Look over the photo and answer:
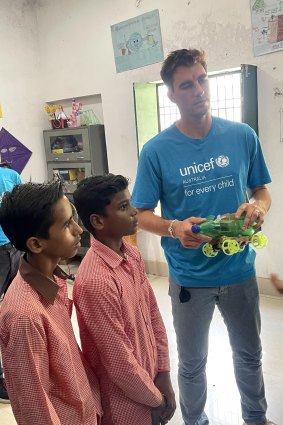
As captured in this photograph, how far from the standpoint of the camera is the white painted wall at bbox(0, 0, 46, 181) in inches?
168

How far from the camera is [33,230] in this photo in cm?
95

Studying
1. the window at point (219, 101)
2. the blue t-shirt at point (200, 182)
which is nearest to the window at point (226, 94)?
the window at point (219, 101)

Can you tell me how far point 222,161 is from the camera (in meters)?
1.41

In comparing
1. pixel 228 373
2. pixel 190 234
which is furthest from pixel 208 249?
pixel 228 373

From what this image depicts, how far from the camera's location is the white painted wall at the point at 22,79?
14.0ft

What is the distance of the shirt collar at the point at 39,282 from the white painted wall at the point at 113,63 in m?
2.53

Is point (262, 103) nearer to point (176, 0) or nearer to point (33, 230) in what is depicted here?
point (176, 0)

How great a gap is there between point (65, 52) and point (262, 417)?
4044mm

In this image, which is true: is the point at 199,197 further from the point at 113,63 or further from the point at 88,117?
the point at 88,117

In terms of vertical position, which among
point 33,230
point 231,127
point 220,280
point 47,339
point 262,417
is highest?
point 231,127

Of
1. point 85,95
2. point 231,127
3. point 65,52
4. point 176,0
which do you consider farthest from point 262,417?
point 65,52

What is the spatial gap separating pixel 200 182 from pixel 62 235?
615 mm

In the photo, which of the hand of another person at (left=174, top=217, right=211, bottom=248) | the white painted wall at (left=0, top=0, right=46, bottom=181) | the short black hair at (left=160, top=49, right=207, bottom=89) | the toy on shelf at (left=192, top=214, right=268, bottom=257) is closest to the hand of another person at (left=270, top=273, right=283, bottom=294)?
the toy on shelf at (left=192, top=214, right=268, bottom=257)

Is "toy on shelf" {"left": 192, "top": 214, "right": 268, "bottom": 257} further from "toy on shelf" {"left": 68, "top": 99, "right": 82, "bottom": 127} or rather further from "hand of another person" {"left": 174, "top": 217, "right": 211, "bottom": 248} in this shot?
"toy on shelf" {"left": 68, "top": 99, "right": 82, "bottom": 127}
